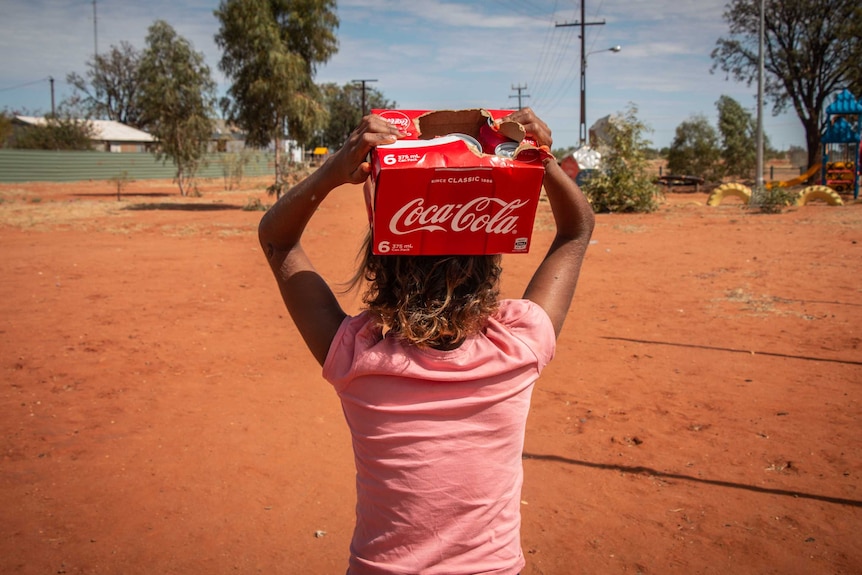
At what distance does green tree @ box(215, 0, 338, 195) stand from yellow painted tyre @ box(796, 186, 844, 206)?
14674mm

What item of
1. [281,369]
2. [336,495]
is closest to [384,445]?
[336,495]

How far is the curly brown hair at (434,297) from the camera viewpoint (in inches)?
55.5

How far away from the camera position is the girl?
1.39m

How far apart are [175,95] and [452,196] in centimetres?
2697

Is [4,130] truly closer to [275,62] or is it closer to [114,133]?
[114,133]

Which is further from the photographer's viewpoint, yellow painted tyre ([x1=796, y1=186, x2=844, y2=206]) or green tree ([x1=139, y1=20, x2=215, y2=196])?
green tree ([x1=139, y1=20, x2=215, y2=196])

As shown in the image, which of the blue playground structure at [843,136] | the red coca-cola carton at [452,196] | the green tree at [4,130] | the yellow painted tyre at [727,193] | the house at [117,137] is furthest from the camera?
the house at [117,137]

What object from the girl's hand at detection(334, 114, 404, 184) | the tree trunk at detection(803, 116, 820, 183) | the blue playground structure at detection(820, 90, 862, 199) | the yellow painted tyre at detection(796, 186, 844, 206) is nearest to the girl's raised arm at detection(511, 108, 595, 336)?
the girl's hand at detection(334, 114, 404, 184)

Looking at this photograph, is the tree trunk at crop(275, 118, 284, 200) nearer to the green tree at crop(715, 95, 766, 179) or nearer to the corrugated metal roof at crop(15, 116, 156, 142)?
the green tree at crop(715, 95, 766, 179)

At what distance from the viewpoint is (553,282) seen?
5.63ft

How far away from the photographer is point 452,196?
4.52ft

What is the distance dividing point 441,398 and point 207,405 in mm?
4418

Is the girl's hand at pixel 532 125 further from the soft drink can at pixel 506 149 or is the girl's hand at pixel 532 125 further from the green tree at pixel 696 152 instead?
the green tree at pixel 696 152

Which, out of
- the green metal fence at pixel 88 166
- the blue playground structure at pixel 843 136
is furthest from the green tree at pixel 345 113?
the blue playground structure at pixel 843 136
